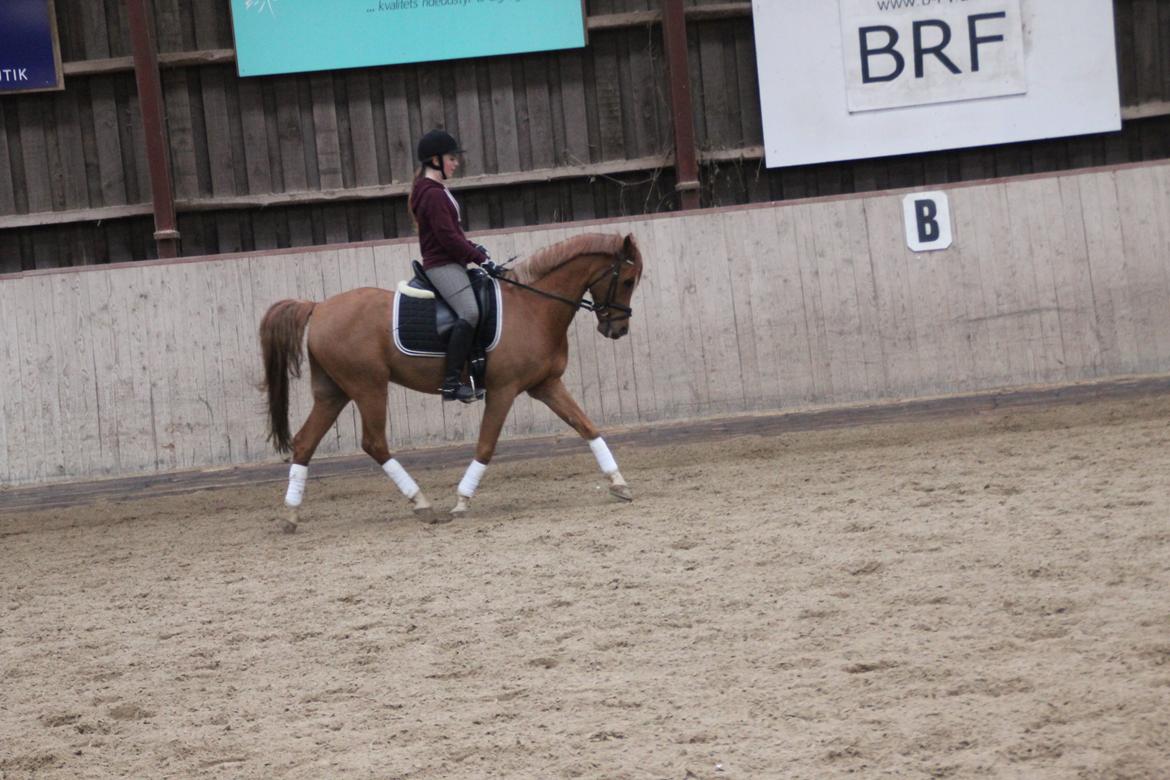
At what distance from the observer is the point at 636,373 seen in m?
10.9

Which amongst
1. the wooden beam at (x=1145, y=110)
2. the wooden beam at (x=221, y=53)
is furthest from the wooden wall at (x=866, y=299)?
the wooden beam at (x=221, y=53)

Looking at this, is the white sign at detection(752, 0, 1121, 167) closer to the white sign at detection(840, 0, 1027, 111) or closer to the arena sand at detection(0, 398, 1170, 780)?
the white sign at detection(840, 0, 1027, 111)

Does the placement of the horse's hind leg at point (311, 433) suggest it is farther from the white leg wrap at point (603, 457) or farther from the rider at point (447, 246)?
the white leg wrap at point (603, 457)

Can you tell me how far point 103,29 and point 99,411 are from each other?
3.92m

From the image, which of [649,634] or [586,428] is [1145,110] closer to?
[586,428]

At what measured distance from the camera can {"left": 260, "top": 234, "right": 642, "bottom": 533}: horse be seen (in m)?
8.03

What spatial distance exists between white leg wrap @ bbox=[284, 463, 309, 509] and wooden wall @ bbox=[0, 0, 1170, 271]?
471 cm

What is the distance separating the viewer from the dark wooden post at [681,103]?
1188 centimetres

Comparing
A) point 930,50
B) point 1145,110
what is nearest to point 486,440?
point 930,50

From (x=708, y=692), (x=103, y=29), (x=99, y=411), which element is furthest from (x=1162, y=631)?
(x=103, y=29)

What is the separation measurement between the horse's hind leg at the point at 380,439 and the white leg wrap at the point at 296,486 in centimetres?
42

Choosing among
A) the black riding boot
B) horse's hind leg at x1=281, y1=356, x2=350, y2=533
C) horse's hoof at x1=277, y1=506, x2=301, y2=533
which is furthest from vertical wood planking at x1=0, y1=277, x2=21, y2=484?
the black riding boot

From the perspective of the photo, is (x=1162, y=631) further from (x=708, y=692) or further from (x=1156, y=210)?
(x=1156, y=210)

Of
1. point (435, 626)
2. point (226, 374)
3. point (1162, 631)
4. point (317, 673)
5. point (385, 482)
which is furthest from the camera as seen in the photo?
point (226, 374)
